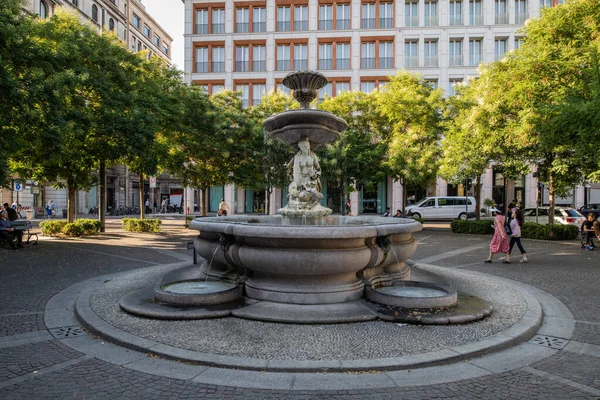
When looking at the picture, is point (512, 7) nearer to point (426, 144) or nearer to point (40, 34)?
point (426, 144)

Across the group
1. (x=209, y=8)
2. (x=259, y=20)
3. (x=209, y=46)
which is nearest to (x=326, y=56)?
(x=259, y=20)

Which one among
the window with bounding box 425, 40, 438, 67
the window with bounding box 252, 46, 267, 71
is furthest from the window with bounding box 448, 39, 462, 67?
the window with bounding box 252, 46, 267, 71

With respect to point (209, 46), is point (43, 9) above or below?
above

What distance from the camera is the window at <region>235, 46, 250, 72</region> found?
39.5 metres

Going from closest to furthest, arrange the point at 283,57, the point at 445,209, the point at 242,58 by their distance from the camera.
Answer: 1. the point at 445,209
2. the point at 283,57
3. the point at 242,58

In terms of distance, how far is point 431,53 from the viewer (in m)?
38.8

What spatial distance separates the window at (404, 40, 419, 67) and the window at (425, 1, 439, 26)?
7.60 ft

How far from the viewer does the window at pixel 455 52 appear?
127 ft

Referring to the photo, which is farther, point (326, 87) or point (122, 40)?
point (122, 40)

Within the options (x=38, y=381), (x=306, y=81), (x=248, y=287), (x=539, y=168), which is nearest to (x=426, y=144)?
(x=539, y=168)

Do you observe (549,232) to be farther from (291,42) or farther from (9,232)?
(291,42)

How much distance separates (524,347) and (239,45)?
40.1m

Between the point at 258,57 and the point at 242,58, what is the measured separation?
1.68 metres

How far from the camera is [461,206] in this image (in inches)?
1337
